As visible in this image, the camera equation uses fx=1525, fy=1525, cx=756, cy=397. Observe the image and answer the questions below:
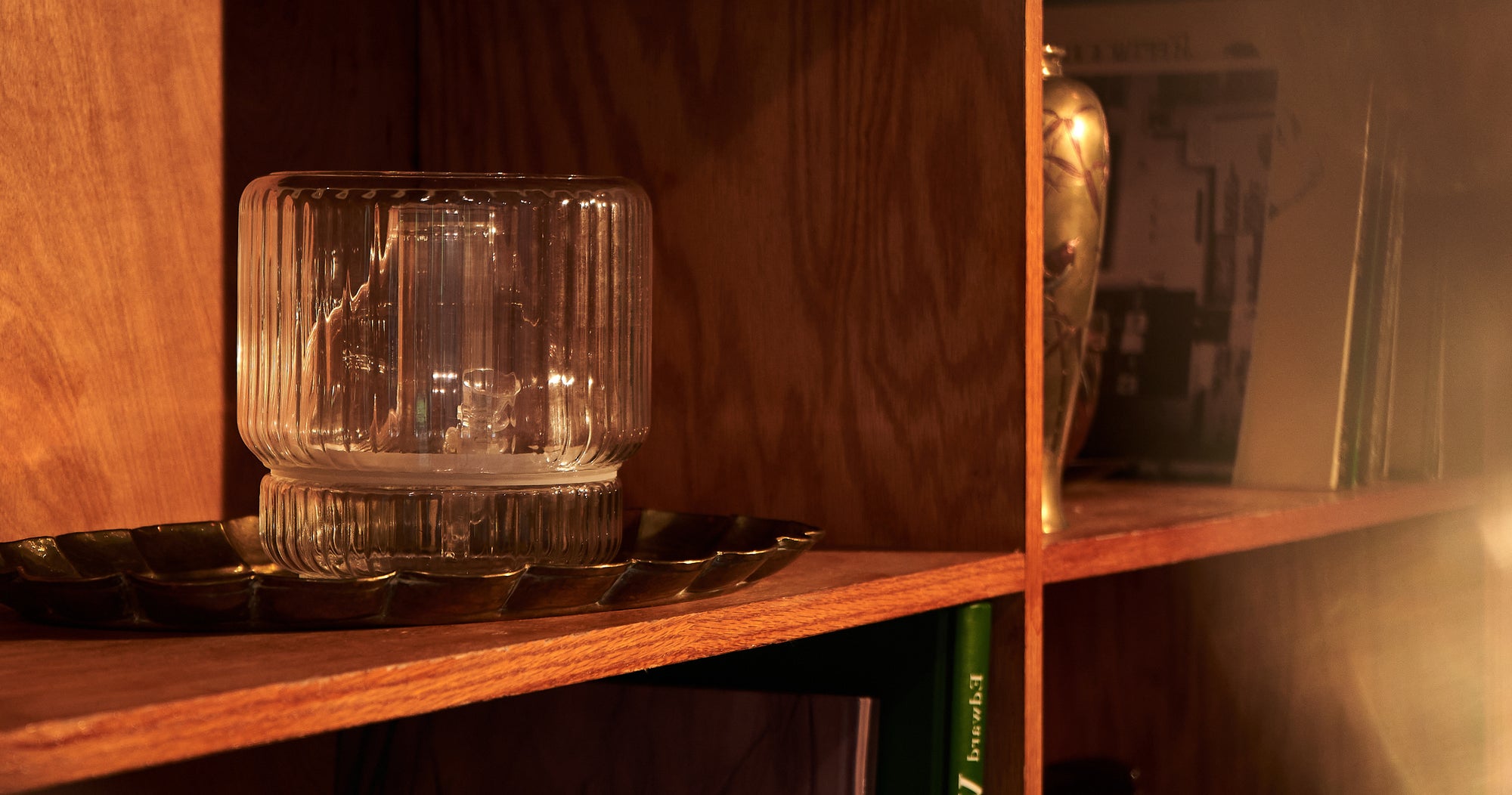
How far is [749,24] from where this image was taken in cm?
91

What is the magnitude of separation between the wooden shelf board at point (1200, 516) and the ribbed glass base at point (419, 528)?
1.07 ft

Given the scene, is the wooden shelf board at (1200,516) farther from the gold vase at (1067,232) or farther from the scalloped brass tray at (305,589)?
the scalloped brass tray at (305,589)

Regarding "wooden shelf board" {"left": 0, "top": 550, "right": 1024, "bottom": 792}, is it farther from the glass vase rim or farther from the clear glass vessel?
the glass vase rim

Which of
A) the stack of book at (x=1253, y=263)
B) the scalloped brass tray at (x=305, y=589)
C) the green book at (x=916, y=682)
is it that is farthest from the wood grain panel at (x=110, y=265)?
the stack of book at (x=1253, y=263)

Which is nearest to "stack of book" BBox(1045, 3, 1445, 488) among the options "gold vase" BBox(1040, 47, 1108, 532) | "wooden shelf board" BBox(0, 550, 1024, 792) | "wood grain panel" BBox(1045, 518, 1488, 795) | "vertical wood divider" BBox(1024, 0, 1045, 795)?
"wood grain panel" BBox(1045, 518, 1488, 795)

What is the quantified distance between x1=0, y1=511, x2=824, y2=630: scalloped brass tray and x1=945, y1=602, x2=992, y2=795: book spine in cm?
15

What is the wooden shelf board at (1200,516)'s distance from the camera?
94 centimetres

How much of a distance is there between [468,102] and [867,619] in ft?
1.62

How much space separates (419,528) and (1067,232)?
1.79 ft

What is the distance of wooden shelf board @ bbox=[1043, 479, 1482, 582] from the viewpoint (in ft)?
3.07

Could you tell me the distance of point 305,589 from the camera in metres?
0.56

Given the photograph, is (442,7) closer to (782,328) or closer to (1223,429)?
(782,328)

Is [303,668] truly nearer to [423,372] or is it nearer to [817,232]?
[423,372]

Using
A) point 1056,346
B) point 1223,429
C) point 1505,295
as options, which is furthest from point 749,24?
point 1505,295
